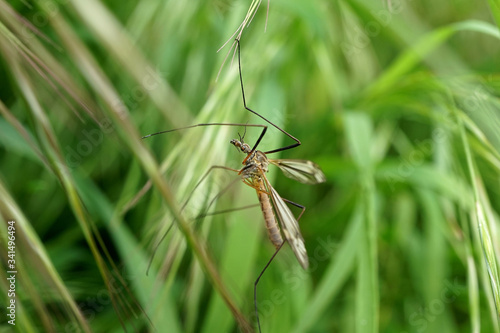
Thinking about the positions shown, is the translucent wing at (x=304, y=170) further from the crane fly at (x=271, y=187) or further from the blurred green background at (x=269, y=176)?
the blurred green background at (x=269, y=176)

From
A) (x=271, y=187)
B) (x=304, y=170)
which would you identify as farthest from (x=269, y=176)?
(x=271, y=187)

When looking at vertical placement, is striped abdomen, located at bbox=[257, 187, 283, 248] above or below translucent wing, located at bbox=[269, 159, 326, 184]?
below

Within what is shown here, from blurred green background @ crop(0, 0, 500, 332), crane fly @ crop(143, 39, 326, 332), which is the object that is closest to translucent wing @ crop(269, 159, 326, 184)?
crane fly @ crop(143, 39, 326, 332)

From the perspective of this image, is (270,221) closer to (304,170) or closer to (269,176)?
(304,170)

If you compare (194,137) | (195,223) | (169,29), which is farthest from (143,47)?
(195,223)

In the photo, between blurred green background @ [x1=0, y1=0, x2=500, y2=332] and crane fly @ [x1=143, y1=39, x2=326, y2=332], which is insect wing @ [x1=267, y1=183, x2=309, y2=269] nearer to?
crane fly @ [x1=143, y1=39, x2=326, y2=332]

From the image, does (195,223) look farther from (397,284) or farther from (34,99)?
(397,284)

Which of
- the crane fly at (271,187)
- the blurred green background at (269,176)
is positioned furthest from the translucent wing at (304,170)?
the blurred green background at (269,176)
